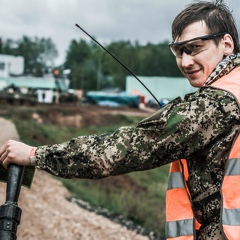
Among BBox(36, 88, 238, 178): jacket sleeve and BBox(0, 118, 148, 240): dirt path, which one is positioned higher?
BBox(36, 88, 238, 178): jacket sleeve

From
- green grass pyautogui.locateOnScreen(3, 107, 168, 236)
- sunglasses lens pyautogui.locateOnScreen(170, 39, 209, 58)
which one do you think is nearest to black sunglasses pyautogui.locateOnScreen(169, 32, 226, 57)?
sunglasses lens pyautogui.locateOnScreen(170, 39, 209, 58)

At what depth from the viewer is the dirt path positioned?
1053 centimetres

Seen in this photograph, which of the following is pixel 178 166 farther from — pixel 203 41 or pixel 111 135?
pixel 203 41

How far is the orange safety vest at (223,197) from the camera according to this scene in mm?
2232

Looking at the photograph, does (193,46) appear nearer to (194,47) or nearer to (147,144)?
(194,47)

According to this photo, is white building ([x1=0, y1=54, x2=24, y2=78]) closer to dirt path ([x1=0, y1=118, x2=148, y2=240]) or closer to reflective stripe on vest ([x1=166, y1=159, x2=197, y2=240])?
dirt path ([x1=0, y1=118, x2=148, y2=240])

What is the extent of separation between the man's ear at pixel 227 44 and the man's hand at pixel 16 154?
2.86 ft

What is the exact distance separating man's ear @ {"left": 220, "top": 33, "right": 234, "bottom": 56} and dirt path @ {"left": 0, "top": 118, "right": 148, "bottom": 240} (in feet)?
23.6

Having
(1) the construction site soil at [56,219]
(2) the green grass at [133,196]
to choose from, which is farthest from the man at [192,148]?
(1) the construction site soil at [56,219]

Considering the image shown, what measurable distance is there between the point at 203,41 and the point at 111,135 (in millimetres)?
530

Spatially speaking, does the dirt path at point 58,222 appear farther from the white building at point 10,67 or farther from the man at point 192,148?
the white building at point 10,67

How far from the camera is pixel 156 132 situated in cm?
226

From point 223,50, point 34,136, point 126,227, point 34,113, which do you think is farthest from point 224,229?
point 34,113

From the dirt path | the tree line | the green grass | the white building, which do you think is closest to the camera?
the dirt path
